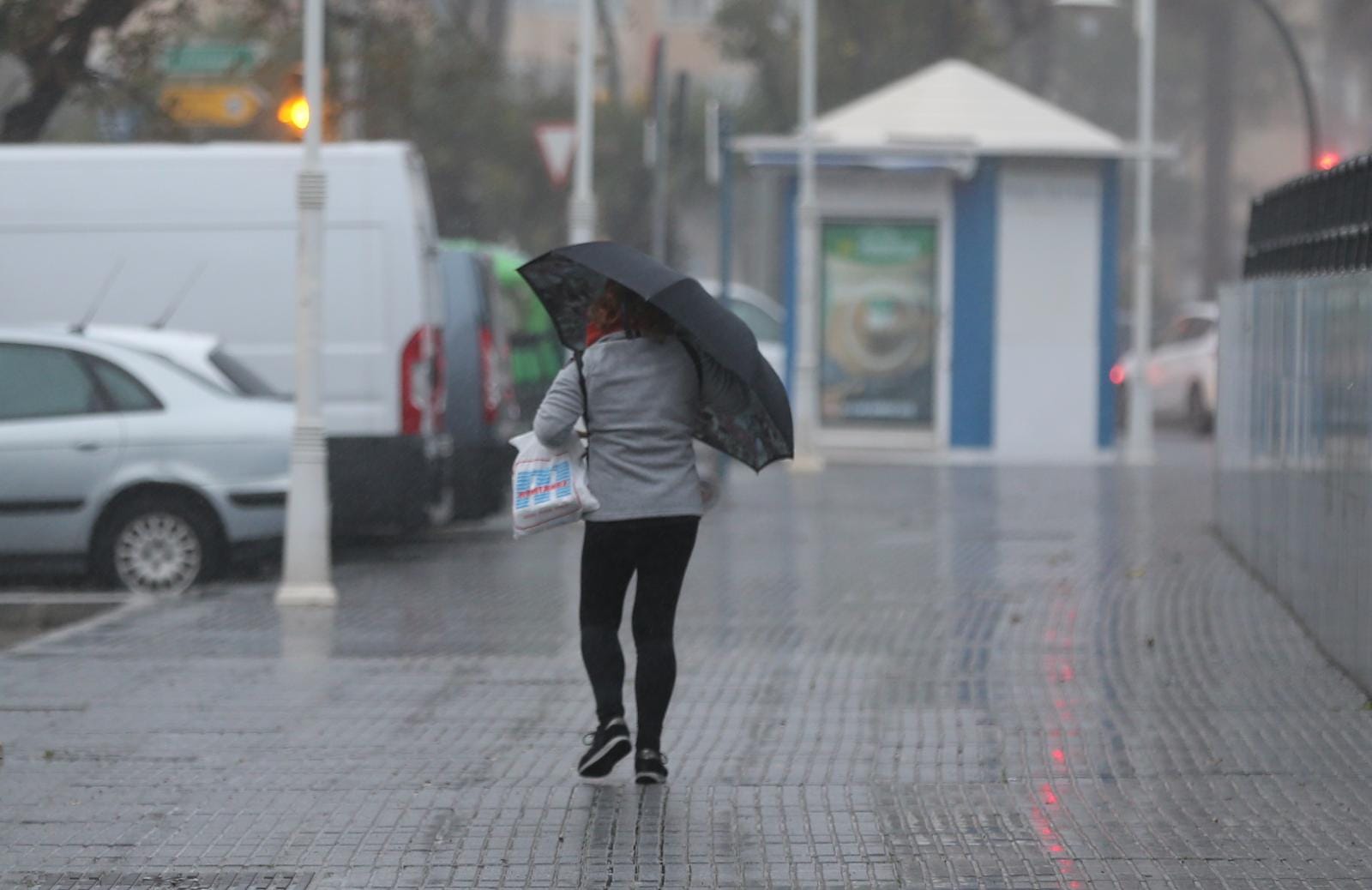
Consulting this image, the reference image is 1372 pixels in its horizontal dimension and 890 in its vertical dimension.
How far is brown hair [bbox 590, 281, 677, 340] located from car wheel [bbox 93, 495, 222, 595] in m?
6.54

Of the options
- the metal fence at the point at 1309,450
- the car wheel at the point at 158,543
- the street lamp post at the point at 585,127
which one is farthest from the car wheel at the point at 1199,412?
the car wheel at the point at 158,543

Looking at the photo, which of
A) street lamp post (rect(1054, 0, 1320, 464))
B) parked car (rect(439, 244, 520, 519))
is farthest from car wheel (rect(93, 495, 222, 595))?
street lamp post (rect(1054, 0, 1320, 464))

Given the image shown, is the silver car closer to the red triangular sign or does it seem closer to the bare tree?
the bare tree

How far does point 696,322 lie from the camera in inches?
298

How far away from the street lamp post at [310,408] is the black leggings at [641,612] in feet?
17.5

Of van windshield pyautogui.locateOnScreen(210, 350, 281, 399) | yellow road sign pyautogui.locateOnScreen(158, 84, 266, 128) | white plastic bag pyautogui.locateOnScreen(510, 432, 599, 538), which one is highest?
yellow road sign pyautogui.locateOnScreen(158, 84, 266, 128)

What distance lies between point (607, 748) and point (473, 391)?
9.86 m

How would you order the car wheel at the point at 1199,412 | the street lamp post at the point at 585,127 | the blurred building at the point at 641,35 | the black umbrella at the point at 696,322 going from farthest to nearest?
the blurred building at the point at 641,35 < the car wheel at the point at 1199,412 < the street lamp post at the point at 585,127 < the black umbrella at the point at 696,322

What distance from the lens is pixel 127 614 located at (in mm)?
12547

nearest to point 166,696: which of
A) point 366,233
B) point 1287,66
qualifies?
point 366,233

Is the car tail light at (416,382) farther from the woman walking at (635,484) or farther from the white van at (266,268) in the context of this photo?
the woman walking at (635,484)

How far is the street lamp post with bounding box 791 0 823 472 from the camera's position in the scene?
25172 millimetres

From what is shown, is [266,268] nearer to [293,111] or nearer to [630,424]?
[293,111]

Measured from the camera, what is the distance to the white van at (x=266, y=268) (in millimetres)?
15305
